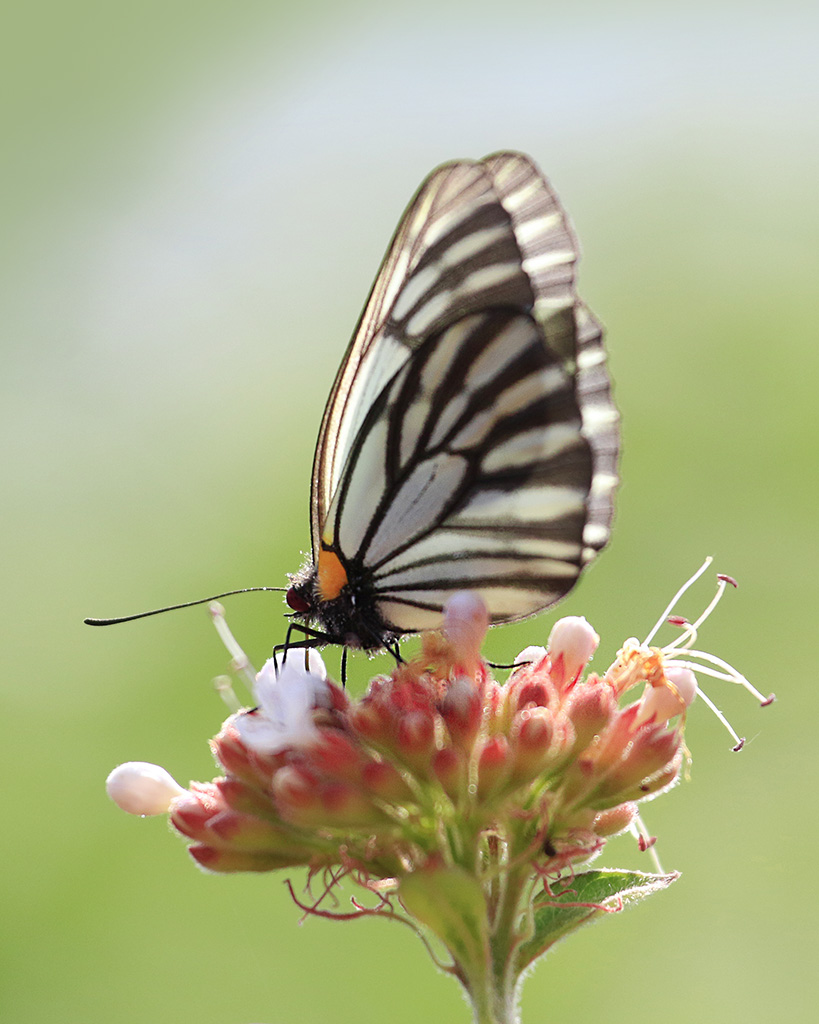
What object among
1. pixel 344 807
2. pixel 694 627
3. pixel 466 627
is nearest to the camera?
pixel 344 807

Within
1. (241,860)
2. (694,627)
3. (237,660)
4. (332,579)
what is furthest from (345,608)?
(694,627)

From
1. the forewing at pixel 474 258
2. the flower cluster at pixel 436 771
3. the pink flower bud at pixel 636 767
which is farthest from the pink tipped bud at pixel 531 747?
the forewing at pixel 474 258

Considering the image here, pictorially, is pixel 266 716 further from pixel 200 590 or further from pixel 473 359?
pixel 200 590

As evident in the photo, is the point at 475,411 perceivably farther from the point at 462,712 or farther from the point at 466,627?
the point at 462,712

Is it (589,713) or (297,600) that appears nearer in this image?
(589,713)

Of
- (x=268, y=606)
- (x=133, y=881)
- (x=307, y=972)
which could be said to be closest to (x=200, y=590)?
(x=268, y=606)

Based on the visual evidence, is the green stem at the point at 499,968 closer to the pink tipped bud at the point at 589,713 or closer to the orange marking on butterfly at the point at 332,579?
the pink tipped bud at the point at 589,713
